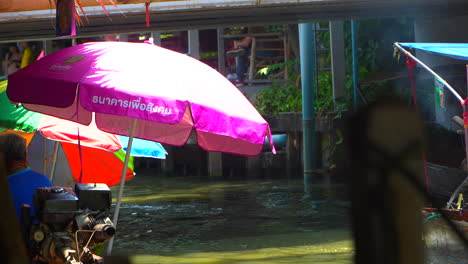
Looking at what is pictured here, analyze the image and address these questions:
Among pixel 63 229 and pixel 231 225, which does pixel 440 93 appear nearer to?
pixel 231 225

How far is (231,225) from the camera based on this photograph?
13.9 metres

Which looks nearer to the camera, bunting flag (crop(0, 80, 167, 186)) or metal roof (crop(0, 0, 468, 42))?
bunting flag (crop(0, 80, 167, 186))

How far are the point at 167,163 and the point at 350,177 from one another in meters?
23.6

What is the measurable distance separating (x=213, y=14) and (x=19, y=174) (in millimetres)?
8312

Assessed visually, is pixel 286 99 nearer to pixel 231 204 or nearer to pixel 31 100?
pixel 231 204

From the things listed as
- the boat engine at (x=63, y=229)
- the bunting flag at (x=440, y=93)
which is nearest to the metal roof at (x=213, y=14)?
the bunting flag at (x=440, y=93)

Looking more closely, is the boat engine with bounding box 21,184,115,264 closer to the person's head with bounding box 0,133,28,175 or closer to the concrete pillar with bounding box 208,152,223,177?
the person's head with bounding box 0,133,28,175

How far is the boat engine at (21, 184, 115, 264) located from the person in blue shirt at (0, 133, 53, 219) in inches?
18.6

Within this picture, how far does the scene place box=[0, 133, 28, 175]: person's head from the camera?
16.3 ft

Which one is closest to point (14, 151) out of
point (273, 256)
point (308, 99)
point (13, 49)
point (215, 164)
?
point (273, 256)

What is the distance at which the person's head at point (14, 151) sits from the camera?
4.95 meters

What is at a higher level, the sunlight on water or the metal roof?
the metal roof

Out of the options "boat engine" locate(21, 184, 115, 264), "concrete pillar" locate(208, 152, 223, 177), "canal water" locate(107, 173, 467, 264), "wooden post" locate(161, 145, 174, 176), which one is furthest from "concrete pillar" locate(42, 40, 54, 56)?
"boat engine" locate(21, 184, 115, 264)

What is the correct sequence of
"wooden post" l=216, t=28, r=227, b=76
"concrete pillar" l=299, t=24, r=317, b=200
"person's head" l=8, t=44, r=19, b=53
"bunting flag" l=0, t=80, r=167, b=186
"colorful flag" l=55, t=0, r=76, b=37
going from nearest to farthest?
"colorful flag" l=55, t=0, r=76, b=37 < "bunting flag" l=0, t=80, r=167, b=186 < "concrete pillar" l=299, t=24, r=317, b=200 < "wooden post" l=216, t=28, r=227, b=76 < "person's head" l=8, t=44, r=19, b=53
